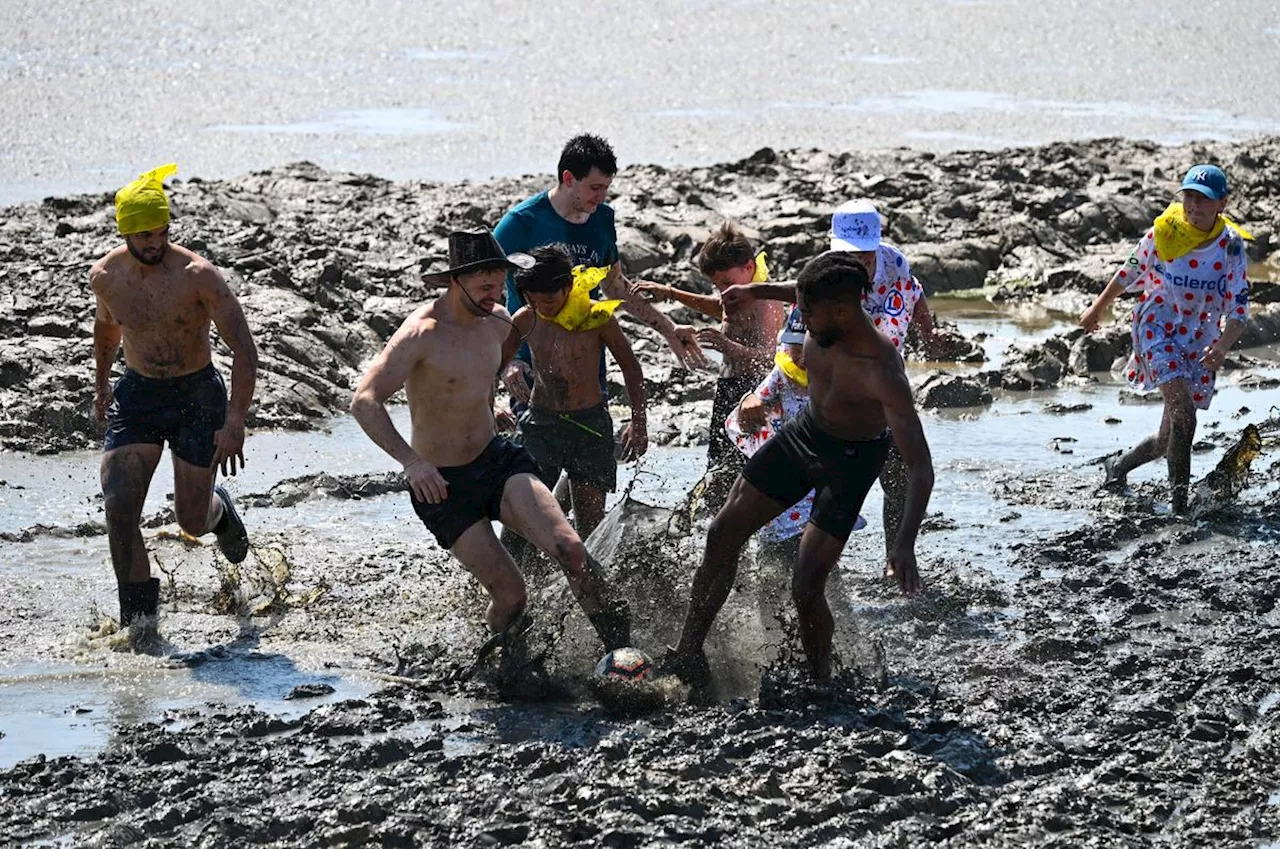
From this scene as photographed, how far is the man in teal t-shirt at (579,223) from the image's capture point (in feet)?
26.6

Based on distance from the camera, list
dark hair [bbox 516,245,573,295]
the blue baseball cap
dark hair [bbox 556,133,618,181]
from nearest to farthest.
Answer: dark hair [bbox 516,245,573,295]
dark hair [bbox 556,133,618,181]
the blue baseball cap

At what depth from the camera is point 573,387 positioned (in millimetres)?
7871

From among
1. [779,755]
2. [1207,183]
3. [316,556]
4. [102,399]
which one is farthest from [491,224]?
[779,755]

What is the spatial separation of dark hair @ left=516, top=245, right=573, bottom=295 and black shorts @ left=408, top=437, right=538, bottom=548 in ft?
2.57

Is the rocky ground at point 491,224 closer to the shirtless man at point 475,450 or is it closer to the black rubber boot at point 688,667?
the shirtless man at point 475,450

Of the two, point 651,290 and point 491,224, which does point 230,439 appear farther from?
point 491,224

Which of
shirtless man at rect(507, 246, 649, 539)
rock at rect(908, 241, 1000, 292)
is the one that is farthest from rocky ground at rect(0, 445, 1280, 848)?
rock at rect(908, 241, 1000, 292)

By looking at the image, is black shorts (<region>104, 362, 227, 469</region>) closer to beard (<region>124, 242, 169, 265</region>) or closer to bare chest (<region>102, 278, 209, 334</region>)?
bare chest (<region>102, 278, 209, 334</region>)

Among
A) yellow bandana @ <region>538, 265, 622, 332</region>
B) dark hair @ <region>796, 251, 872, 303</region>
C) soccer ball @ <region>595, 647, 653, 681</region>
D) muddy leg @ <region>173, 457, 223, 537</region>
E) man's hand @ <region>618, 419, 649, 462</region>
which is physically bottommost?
soccer ball @ <region>595, 647, 653, 681</region>

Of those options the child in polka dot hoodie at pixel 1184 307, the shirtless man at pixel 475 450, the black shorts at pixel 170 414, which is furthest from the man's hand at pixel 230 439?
the child in polka dot hoodie at pixel 1184 307

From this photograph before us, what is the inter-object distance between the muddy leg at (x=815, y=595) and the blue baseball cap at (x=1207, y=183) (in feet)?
11.5

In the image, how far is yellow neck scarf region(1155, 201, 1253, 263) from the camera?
367 inches

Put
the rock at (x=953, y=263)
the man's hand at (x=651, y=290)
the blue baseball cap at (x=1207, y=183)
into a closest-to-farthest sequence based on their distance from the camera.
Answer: the man's hand at (x=651, y=290) < the blue baseball cap at (x=1207, y=183) < the rock at (x=953, y=263)

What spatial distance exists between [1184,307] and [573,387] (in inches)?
136
